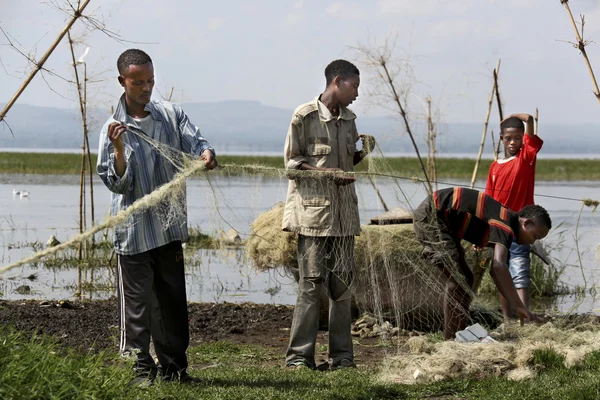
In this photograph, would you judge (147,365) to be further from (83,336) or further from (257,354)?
(83,336)

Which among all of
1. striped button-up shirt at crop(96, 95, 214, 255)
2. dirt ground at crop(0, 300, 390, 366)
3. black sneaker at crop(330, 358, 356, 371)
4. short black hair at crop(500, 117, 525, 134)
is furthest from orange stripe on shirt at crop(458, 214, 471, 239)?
striped button-up shirt at crop(96, 95, 214, 255)

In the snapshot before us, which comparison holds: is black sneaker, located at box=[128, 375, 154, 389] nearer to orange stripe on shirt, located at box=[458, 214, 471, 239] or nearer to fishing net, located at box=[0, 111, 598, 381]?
fishing net, located at box=[0, 111, 598, 381]

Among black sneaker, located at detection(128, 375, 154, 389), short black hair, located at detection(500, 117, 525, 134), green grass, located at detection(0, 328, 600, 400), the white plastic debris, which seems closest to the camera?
green grass, located at detection(0, 328, 600, 400)

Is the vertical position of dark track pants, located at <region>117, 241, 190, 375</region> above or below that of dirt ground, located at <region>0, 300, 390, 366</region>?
above

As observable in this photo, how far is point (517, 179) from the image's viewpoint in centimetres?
865

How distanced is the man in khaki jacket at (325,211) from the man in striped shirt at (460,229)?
0.65 m

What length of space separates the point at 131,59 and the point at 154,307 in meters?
1.55

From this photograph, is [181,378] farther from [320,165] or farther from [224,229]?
[320,165]

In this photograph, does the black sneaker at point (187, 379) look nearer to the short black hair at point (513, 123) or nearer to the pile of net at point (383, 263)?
the pile of net at point (383, 263)

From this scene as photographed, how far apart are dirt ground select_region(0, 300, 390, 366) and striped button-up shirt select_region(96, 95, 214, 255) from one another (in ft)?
7.22

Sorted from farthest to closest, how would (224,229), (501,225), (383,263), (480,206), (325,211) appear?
(383,263) → (480,206) → (501,225) → (325,211) → (224,229)

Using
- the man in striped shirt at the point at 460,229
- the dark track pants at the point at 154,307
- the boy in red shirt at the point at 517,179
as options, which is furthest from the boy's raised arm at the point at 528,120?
the dark track pants at the point at 154,307

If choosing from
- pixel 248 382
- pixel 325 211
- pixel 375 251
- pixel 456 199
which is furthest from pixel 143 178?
pixel 375 251

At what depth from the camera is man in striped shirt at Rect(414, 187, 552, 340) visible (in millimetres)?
7262
